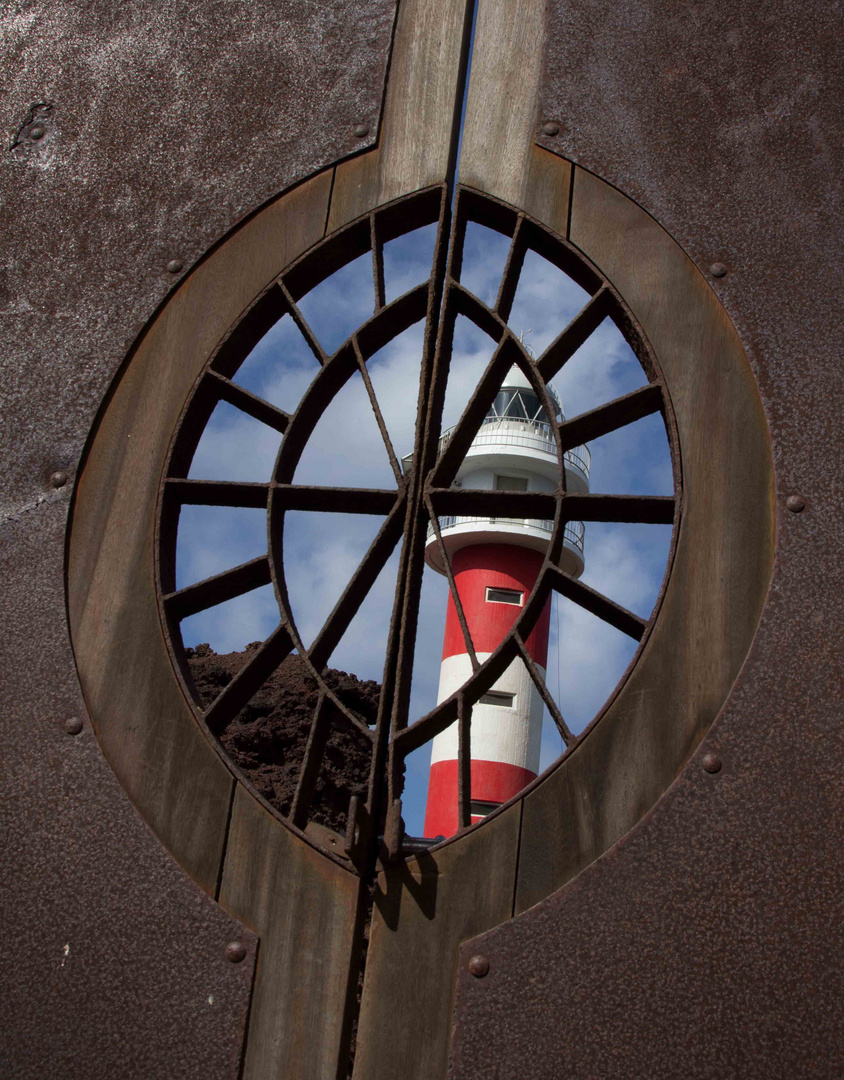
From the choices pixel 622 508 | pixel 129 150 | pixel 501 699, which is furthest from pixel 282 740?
pixel 501 699

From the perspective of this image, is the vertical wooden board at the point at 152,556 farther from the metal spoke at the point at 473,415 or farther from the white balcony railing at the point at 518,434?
the white balcony railing at the point at 518,434

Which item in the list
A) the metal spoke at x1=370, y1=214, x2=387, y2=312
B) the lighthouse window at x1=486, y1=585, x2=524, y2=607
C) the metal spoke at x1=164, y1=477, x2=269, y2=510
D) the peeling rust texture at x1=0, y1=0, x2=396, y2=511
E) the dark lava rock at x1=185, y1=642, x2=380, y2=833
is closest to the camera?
the metal spoke at x1=164, y1=477, x2=269, y2=510

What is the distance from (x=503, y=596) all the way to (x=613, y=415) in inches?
528

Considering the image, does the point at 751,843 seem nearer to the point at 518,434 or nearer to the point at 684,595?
the point at 684,595

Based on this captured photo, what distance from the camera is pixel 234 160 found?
7.96 feet

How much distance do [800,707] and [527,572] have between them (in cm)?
1445

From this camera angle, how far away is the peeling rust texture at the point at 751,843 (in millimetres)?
1500

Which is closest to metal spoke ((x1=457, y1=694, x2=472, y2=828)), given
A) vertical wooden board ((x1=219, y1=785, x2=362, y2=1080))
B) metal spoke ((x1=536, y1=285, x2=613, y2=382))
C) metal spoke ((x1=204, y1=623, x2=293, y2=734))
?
vertical wooden board ((x1=219, y1=785, x2=362, y2=1080))

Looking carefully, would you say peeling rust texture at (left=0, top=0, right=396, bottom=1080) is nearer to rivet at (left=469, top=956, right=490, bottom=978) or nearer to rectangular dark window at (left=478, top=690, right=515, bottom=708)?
rivet at (left=469, top=956, right=490, bottom=978)

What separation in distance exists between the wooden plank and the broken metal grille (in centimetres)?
6

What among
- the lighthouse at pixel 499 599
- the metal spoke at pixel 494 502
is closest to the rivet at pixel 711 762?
the metal spoke at pixel 494 502

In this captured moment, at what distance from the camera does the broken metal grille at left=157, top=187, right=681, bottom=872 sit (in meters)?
1.82

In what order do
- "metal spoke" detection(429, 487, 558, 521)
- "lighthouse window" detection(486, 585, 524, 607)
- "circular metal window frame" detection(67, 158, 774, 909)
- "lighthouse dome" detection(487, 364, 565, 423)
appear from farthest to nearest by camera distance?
"lighthouse dome" detection(487, 364, 565, 423) → "lighthouse window" detection(486, 585, 524, 607) → "metal spoke" detection(429, 487, 558, 521) → "circular metal window frame" detection(67, 158, 774, 909)

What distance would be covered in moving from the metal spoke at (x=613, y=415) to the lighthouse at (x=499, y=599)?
34.0 feet
